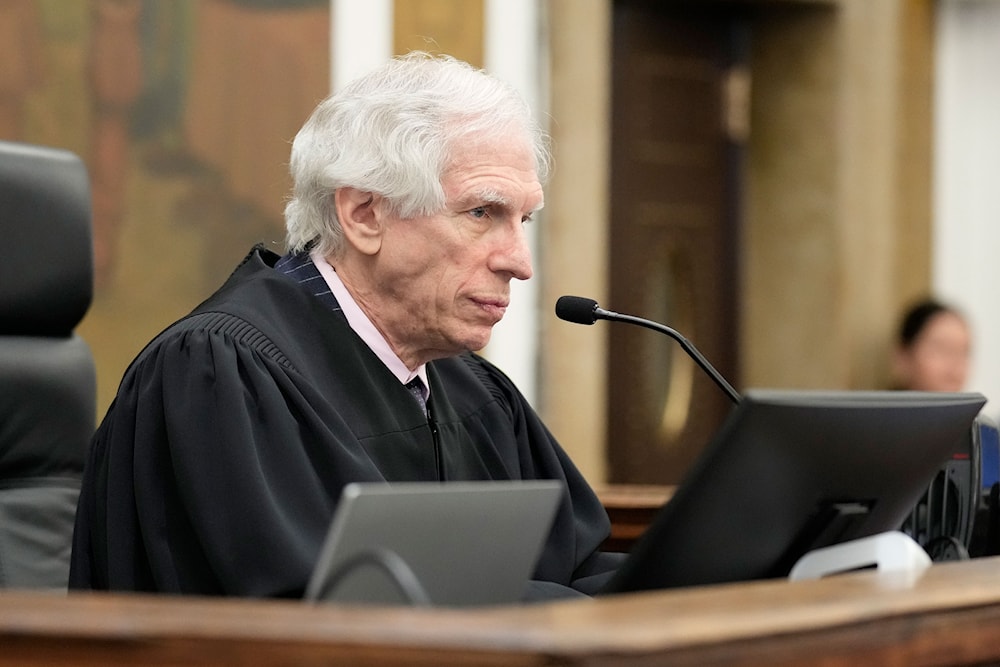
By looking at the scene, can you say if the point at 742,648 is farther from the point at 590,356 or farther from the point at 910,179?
the point at 910,179

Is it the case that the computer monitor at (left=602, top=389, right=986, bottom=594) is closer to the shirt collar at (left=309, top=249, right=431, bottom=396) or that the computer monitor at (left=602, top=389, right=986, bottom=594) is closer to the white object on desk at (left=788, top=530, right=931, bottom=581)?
the white object on desk at (left=788, top=530, right=931, bottom=581)

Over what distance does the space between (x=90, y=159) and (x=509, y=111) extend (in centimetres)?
174

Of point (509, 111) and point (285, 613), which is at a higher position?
A: point (509, 111)

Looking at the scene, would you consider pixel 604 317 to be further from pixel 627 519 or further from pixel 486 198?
pixel 627 519

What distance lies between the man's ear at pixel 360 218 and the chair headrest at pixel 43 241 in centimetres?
39

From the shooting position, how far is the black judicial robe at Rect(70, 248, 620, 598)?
1.78m

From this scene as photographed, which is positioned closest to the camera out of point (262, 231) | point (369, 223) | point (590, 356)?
point (369, 223)

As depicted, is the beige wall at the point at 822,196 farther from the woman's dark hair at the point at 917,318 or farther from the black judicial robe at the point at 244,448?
the black judicial robe at the point at 244,448

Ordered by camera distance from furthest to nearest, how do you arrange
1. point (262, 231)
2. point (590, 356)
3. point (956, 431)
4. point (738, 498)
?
1. point (590, 356)
2. point (262, 231)
3. point (956, 431)
4. point (738, 498)

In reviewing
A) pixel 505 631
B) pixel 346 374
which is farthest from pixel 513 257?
pixel 505 631

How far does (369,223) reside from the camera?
2.24 meters

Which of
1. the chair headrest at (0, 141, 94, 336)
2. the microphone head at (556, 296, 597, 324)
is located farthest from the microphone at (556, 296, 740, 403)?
the chair headrest at (0, 141, 94, 336)

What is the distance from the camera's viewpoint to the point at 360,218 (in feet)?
7.37

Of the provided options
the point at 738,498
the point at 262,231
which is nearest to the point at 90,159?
the point at 262,231
